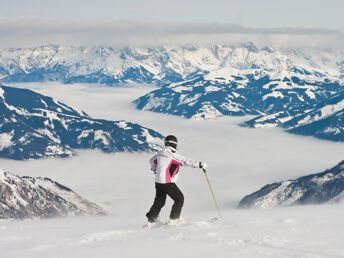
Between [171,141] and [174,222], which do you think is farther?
[174,222]

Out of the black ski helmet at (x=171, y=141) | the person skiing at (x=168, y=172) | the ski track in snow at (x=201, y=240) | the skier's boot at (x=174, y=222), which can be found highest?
the black ski helmet at (x=171, y=141)

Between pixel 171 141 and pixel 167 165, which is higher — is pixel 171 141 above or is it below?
above

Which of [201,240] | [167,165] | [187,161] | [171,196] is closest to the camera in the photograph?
[201,240]

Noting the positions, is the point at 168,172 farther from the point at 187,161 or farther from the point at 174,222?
the point at 174,222

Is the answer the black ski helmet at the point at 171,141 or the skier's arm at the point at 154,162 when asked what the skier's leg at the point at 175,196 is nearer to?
the skier's arm at the point at 154,162

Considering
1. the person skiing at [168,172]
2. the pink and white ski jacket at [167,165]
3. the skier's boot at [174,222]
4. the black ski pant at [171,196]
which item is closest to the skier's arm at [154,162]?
the person skiing at [168,172]

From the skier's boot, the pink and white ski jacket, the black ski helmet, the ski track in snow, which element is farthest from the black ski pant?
the black ski helmet

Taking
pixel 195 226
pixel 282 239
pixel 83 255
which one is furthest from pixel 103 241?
pixel 282 239

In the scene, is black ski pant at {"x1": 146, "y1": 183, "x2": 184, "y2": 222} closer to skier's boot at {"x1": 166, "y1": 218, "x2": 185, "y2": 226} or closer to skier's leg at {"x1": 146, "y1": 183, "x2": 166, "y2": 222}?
skier's leg at {"x1": 146, "y1": 183, "x2": 166, "y2": 222}

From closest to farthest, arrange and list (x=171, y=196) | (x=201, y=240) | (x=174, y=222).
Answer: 1. (x=201, y=240)
2. (x=171, y=196)
3. (x=174, y=222)

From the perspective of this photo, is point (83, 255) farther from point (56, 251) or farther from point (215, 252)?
point (215, 252)

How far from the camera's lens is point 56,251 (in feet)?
56.0

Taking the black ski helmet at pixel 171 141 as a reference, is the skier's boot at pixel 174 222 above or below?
below

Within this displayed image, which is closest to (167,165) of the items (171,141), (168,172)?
(168,172)
